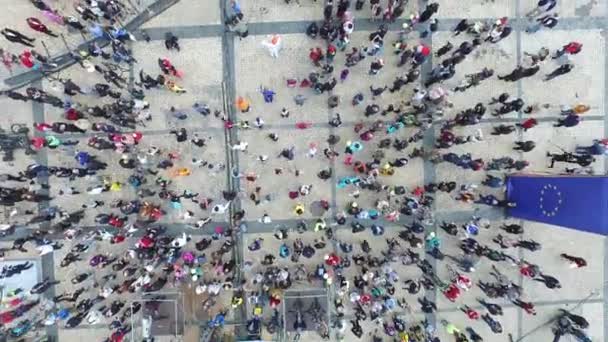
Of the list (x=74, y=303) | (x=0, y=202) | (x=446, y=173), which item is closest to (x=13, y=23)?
(x=0, y=202)

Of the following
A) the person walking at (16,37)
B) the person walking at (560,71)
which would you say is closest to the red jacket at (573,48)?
the person walking at (560,71)

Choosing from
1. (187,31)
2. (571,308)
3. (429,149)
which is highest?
(187,31)

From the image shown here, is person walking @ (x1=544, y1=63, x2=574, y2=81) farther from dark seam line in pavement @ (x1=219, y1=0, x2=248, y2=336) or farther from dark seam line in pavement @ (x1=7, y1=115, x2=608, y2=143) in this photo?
dark seam line in pavement @ (x1=219, y1=0, x2=248, y2=336)

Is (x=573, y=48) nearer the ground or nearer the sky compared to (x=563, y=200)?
nearer the sky

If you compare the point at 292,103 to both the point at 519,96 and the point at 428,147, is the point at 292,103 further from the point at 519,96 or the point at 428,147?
the point at 519,96

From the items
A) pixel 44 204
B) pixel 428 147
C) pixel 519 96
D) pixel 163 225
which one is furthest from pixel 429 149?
pixel 44 204

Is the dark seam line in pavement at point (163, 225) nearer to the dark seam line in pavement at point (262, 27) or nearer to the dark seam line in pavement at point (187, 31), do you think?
the dark seam line in pavement at point (262, 27)

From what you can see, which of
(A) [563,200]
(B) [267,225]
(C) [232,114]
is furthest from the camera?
(B) [267,225]

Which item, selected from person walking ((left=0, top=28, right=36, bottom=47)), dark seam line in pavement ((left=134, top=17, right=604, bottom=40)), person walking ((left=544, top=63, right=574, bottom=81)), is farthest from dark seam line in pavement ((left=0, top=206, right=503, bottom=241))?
dark seam line in pavement ((left=134, top=17, right=604, bottom=40))
